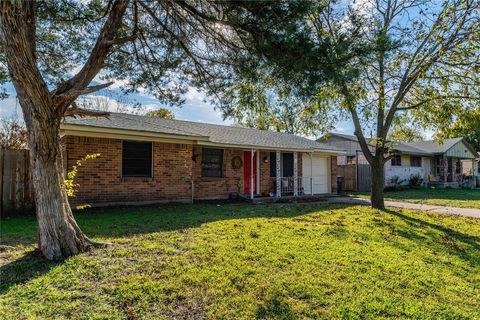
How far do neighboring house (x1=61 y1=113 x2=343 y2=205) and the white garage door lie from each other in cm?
17

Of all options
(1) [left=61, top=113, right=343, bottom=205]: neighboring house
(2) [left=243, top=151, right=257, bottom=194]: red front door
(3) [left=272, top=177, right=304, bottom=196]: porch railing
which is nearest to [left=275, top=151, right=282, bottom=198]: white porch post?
(1) [left=61, top=113, right=343, bottom=205]: neighboring house

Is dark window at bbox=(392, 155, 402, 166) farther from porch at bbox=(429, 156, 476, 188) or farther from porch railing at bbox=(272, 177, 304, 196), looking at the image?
porch railing at bbox=(272, 177, 304, 196)

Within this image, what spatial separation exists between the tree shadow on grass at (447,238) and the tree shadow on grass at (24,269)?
6.86 m

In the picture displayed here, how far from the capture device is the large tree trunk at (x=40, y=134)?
4.09 m

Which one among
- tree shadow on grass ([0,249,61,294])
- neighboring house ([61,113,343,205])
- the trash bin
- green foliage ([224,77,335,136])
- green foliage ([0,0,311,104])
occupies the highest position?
green foliage ([0,0,311,104])

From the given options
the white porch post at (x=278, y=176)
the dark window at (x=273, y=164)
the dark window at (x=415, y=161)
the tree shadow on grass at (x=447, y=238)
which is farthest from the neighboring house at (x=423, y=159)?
the tree shadow on grass at (x=447, y=238)

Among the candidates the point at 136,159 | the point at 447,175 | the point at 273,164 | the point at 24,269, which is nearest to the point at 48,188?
the point at 24,269

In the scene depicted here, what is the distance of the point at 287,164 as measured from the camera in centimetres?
1625

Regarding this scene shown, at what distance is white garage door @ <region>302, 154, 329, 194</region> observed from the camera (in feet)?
55.4

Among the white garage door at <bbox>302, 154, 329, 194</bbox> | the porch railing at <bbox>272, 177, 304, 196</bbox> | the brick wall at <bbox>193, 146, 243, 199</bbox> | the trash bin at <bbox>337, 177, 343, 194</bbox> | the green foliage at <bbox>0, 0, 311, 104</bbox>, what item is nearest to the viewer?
the green foliage at <bbox>0, 0, 311, 104</bbox>

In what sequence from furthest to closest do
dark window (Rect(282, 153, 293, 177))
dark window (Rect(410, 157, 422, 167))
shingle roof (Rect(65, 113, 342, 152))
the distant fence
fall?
dark window (Rect(410, 157, 422, 167))
dark window (Rect(282, 153, 293, 177))
shingle roof (Rect(65, 113, 342, 152))
the distant fence

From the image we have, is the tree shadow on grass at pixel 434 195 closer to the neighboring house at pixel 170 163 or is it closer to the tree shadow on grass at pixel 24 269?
the neighboring house at pixel 170 163

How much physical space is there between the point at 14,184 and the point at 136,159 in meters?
3.55

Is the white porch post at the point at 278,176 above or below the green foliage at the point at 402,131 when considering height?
below
